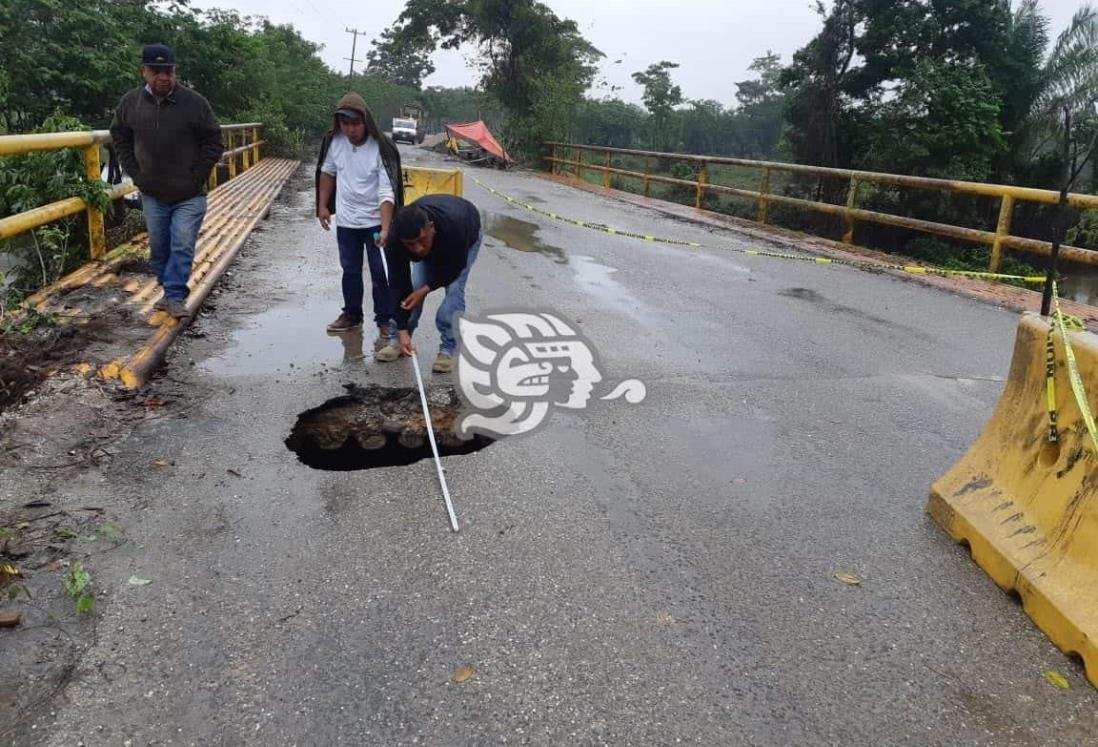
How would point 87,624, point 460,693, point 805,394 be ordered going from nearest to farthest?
point 460,693 → point 87,624 → point 805,394

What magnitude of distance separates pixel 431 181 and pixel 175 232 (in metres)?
4.02

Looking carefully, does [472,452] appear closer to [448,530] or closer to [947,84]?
[448,530]

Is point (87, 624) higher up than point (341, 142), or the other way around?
point (341, 142)

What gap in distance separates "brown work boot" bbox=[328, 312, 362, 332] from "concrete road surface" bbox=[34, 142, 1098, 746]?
500mm

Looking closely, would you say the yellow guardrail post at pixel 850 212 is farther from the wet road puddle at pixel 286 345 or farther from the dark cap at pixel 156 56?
the dark cap at pixel 156 56

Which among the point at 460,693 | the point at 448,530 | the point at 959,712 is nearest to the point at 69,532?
the point at 448,530

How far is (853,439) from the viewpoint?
14.0 ft

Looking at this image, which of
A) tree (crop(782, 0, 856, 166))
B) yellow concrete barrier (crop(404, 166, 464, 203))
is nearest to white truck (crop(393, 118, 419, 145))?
tree (crop(782, 0, 856, 166))

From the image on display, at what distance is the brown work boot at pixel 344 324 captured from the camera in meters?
5.78

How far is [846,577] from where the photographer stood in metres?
2.96

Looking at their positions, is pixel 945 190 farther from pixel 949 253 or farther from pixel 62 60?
pixel 62 60

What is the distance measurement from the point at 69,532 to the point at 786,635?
2512 millimetres

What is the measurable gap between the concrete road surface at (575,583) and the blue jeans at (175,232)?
1.50 feet

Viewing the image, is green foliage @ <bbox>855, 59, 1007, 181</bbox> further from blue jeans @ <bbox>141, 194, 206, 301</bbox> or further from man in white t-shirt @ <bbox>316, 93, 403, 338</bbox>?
blue jeans @ <bbox>141, 194, 206, 301</bbox>
